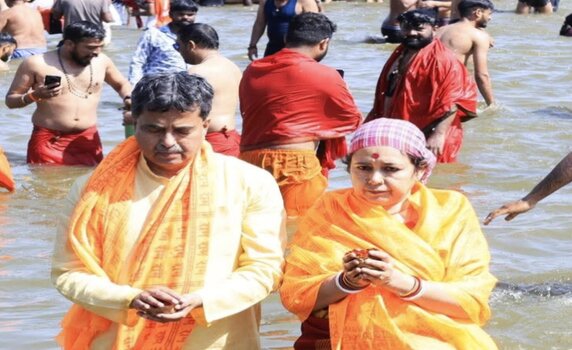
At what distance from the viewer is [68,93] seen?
9555 mm

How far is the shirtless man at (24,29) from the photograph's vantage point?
15023 millimetres

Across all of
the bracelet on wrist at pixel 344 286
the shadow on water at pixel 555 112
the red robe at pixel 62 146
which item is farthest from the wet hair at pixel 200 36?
the shadow on water at pixel 555 112

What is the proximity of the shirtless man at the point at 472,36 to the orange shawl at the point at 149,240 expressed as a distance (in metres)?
7.43

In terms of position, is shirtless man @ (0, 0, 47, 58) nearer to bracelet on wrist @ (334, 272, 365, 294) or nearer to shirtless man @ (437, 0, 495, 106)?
shirtless man @ (437, 0, 495, 106)

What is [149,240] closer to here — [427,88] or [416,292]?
[416,292]

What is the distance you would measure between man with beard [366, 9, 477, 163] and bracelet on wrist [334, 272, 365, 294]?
426cm

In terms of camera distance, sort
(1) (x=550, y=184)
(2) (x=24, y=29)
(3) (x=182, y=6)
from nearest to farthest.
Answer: (1) (x=550, y=184)
(3) (x=182, y=6)
(2) (x=24, y=29)

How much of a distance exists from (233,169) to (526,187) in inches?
243

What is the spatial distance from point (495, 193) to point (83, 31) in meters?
3.05

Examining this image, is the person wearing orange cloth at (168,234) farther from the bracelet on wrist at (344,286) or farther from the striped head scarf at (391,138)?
the striped head scarf at (391,138)

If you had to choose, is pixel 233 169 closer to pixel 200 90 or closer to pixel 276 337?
pixel 200 90

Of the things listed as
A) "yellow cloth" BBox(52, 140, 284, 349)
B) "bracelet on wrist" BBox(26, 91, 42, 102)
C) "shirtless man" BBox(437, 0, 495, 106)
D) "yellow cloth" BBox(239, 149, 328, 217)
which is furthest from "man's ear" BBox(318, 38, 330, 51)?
"shirtless man" BBox(437, 0, 495, 106)

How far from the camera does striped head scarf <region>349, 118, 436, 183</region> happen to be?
4.00m

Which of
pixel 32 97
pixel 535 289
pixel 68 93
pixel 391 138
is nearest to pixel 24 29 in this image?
pixel 68 93
